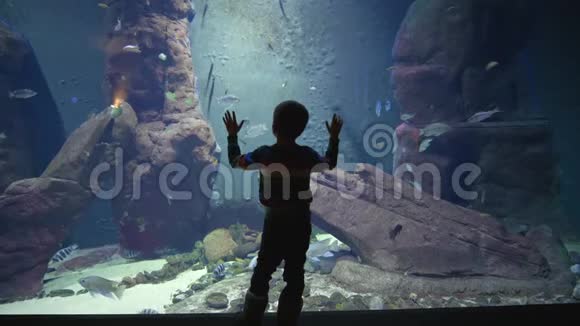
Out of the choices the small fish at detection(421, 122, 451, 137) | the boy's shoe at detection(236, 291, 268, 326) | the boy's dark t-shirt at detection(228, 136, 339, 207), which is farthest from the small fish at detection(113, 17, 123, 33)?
the boy's shoe at detection(236, 291, 268, 326)

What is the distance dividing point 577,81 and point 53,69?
29.3 m

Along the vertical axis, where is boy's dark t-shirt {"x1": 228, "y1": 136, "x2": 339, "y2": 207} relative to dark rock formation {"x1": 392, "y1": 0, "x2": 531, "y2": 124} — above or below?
below

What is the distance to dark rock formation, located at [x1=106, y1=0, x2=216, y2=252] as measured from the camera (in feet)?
29.6

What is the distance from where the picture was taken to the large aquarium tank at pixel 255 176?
18.0ft

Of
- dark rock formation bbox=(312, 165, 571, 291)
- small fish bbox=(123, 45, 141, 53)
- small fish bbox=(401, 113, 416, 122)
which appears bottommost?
dark rock formation bbox=(312, 165, 571, 291)

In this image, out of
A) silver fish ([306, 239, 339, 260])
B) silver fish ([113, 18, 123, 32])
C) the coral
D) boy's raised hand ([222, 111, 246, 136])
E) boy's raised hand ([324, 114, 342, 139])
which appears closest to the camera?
boy's raised hand ([222, 111, 246, 136])

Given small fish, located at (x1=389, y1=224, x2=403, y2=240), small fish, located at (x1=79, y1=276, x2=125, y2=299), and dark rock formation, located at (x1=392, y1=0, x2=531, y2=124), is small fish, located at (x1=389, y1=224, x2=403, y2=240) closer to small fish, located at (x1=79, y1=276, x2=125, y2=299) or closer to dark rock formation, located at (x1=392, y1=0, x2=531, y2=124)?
dark rock formation, located at (x1=392, y1=0, x2=531, y2=124)

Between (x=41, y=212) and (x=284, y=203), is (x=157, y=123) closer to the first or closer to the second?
(x=41, y=212)

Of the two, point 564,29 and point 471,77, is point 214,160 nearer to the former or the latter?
point 471,77

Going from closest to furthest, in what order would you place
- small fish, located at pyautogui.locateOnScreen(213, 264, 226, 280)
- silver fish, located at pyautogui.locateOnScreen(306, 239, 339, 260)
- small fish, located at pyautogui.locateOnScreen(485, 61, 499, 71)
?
small fish, located at pyautogui.locateOnScreen(213, 264, 226, 280) → silver fish, located at pyautogui.locateOnScreen(306, 239, 339, 260) → small fish, located at pyautogui.locateOnScreen(485, 61, 499, 71)

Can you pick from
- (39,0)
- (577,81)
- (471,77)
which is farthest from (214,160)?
(577,81)

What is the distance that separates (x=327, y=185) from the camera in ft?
21.4

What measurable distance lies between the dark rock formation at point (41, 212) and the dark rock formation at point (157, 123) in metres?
1.26

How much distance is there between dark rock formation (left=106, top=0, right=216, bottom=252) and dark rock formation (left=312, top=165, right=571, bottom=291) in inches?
182
